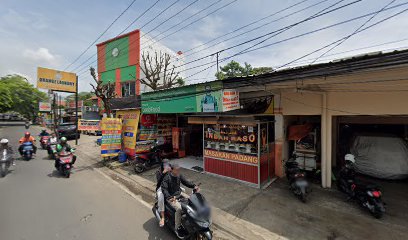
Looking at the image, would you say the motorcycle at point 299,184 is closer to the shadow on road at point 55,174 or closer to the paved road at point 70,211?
the paved road at point 70,211

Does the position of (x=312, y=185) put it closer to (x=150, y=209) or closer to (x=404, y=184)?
(x=404, y=184)

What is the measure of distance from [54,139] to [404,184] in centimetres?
1681

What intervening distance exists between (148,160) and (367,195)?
7.85 m

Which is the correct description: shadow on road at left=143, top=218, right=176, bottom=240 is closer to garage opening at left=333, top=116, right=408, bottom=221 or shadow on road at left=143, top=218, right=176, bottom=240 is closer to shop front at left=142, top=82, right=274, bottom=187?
shop front at left=142, top=82, right=274, bottom=187

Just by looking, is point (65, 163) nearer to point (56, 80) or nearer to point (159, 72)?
point (159, 72)

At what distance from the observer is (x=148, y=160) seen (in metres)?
9.15

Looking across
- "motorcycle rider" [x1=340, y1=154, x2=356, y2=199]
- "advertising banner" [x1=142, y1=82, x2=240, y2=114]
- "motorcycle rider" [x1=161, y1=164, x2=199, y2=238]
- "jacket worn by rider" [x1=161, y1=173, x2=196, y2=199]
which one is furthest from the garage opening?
"motorcycle rider" [x1=161, y1=164, x2=199, y2=238]

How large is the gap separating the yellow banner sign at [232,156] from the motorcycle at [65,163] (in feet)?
18.0

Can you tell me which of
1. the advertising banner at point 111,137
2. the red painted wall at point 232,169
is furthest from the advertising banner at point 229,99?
the advertising banner at point 111,137

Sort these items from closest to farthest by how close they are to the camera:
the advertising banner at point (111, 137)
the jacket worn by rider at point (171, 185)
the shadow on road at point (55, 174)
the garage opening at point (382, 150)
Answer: the jacket worn by rider at point (171, 185) → the garage opening at point (382, 150) → the shadow on road at point (55, 174) → the advertising banner at point (111, 137)

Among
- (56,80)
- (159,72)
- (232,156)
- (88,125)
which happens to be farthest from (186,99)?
(88,125)

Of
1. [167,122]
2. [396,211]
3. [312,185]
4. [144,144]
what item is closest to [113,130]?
[144,144]

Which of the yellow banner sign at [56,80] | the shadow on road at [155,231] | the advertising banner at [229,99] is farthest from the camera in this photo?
the yellow banner sign at [56,80]

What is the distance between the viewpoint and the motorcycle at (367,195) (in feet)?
15.8
